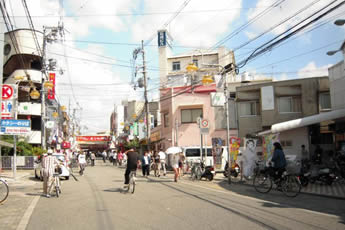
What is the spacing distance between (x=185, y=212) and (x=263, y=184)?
544 cm

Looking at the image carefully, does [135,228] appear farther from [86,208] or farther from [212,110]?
[212,110]

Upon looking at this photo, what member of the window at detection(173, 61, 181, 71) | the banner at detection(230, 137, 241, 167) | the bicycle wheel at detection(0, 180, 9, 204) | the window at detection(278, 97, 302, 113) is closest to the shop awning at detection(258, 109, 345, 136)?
the banner at detection(230, 137, 241, 167)

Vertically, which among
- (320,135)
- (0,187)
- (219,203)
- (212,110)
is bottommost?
(219,203)

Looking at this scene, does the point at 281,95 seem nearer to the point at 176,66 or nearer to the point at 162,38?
the point at 176,66

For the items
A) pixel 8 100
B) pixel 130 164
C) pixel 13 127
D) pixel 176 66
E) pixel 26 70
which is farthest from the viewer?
pixel 176 66

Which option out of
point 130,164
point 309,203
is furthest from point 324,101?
point 130,164

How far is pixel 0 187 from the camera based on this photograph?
→ 9.96 metres

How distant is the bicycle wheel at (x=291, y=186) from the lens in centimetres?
1138

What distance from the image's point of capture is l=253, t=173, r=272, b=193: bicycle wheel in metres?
12.6

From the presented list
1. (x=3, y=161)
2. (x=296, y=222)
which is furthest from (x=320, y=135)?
(x=3, y=161)

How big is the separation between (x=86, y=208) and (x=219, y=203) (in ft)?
12.5

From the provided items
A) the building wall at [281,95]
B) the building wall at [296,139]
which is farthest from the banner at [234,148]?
the building wall at [281,95]

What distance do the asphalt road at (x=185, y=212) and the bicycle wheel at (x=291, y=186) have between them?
0.28 m

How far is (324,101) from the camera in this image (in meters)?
28.3
